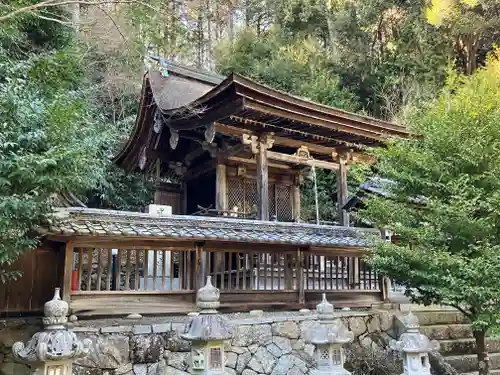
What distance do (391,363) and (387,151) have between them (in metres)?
3.80

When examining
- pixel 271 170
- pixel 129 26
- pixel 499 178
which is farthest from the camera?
pixel 271 170

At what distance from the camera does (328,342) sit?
16.0ft

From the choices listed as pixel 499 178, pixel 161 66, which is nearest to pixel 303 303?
pixel 499 178

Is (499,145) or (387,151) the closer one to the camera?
(499,145)

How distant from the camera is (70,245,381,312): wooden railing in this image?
22.9 ft

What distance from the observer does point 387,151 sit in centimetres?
722

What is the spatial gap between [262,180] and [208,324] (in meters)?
5.58

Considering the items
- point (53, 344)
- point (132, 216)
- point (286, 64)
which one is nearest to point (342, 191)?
point (132, 216)

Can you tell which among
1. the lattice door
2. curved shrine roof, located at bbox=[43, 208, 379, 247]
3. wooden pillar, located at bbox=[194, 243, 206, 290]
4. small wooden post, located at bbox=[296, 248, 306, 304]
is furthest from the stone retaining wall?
the lattice door

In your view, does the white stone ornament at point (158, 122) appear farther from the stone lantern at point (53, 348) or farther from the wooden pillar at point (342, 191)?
the stone lantern at point (53, 348)

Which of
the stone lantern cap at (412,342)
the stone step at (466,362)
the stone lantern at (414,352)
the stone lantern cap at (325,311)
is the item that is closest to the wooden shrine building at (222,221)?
the stone step at (466,362)

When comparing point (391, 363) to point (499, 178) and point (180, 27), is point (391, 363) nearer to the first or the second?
point (499, 178)

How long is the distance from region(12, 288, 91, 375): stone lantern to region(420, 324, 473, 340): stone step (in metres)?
6.92

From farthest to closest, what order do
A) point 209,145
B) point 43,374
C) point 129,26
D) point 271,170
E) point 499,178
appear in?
point 271,170 → point 209,145 → point 129,26 → point 499,178 → point 43,374
